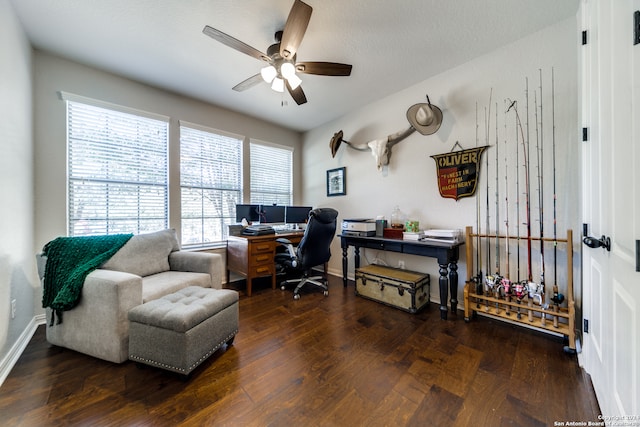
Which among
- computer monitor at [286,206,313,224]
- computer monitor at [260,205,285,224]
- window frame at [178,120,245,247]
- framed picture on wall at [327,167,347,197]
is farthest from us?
computer monitor at [286,206,313,224]

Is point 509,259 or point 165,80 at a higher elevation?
point 165,80

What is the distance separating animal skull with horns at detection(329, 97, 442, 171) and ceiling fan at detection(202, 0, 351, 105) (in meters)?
0.99

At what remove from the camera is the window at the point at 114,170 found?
2338 mm

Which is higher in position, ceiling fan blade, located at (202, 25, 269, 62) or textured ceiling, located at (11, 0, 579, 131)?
textured ceiling, located at (11, 0, 579, 131)

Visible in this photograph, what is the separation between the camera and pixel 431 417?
1131mm

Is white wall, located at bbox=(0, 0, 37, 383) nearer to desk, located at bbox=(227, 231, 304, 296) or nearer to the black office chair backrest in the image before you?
desk, located at bbox=(227, 231, 304, 296)

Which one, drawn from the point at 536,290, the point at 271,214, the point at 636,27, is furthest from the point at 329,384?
the point at 271,214

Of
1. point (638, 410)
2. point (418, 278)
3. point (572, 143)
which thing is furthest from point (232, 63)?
point (638, 410)

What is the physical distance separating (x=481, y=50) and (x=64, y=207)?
4485 mm

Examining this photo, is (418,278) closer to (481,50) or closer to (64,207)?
(481,50)

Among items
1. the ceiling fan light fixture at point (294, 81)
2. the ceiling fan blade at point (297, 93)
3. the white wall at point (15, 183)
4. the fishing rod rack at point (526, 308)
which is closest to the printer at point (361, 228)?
the fishing rod rack at point (526, 308)

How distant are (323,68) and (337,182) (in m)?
1.93

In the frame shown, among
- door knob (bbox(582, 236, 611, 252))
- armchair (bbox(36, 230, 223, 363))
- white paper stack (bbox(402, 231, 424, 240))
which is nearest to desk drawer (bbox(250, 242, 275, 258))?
armchair (bbox(36, 230, 223, 363))

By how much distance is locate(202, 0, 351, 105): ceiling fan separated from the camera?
1.54 metres
